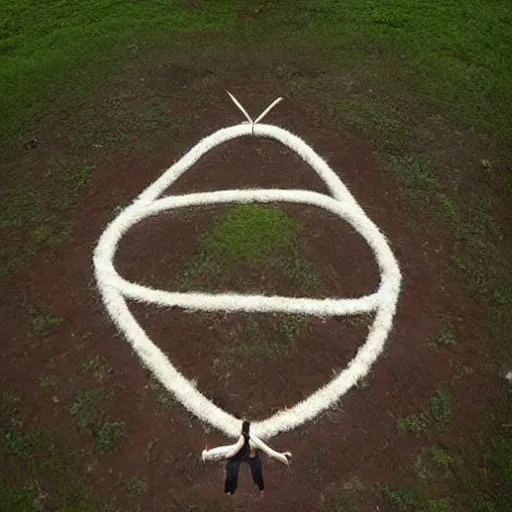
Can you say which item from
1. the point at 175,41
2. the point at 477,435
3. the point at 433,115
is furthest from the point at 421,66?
the point at 477,435

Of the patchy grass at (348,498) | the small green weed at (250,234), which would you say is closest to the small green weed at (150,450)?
the patchy grass at (348,498)

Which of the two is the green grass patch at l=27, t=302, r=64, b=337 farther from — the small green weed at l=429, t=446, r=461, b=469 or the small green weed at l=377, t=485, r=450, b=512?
the small green weed at l=429, t=446, r=461, b=469

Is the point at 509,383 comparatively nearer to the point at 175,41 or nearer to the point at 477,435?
the point at 477,435

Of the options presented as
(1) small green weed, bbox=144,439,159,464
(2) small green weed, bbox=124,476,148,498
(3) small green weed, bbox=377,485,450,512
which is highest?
(1) small green weed, bbox=144,439,159,464

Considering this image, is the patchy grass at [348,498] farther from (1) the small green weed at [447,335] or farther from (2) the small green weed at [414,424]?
(1) the small green weed at [447,335]

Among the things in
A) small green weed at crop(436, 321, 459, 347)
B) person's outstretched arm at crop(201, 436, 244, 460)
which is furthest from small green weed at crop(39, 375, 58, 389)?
small green weed at crop(436, 321, 459, 347)
